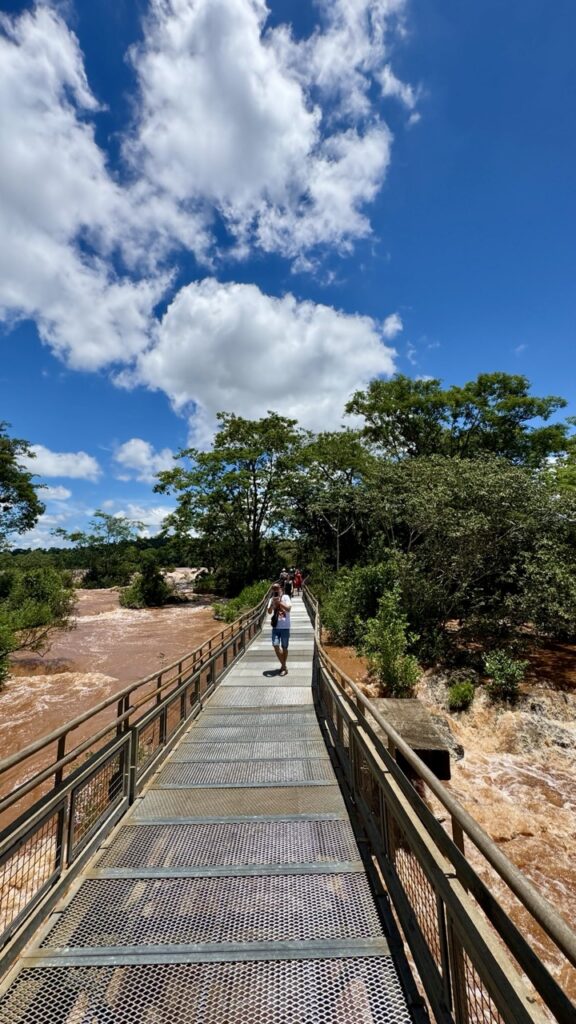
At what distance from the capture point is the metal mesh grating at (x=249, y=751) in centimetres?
501

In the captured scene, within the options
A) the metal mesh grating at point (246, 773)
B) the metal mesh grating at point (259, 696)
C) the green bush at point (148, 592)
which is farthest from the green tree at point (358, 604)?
the green bush at point (148, 592)

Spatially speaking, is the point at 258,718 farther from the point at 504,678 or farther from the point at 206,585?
the point at 206,585

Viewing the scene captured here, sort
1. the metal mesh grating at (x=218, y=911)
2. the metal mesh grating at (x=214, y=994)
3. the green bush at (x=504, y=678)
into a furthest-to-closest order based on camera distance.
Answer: the green bush at (x=504, y=678), the metal mesh grating at (x=218, y=911), the metal mesh grating at (x=214, y=994)

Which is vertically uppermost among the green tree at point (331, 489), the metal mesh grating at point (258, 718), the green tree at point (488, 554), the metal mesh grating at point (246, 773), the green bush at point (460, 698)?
the green tree at point (331, 489)

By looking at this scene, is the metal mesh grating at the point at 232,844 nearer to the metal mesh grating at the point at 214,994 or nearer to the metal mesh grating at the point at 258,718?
the metal mesh grating at the point at 214,994

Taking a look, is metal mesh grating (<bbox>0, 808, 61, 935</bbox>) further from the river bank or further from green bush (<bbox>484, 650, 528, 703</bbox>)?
green bush (<bbox>484, 650, 528, 703</bbox>)

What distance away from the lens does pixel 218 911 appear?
259 centimetres

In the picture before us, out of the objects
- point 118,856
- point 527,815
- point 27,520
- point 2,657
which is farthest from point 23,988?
point 27,520

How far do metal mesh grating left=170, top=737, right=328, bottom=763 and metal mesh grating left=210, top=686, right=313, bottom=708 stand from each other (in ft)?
5.60

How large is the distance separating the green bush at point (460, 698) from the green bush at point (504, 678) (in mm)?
581

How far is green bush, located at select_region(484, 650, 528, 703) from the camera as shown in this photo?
33.9 feet

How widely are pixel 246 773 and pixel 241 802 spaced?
601 millimetres

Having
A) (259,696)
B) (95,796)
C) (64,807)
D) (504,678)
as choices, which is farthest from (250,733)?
(504,678)

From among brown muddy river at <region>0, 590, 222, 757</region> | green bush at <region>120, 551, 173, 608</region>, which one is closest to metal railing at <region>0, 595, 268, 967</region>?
brown muddy river at <region>0, 590, 222, 757</region>
